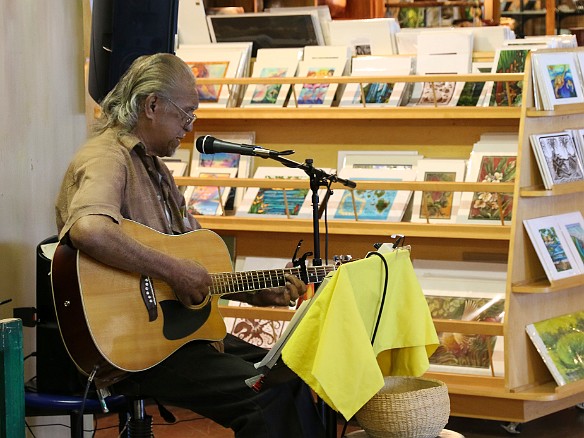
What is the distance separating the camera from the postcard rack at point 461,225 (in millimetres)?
3725

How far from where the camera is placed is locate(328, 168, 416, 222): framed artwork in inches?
160

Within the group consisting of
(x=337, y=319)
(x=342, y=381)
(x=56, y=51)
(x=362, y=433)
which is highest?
(x=56, y=51)

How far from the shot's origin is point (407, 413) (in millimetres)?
2471

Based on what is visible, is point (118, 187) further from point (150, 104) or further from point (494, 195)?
point (494, 195)

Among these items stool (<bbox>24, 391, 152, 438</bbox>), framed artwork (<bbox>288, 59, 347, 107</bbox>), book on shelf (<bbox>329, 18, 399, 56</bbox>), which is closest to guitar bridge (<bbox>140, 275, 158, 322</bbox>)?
stool (<bbox>24, 391, 152, 438</bbox>)

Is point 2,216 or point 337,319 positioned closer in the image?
point 337,319

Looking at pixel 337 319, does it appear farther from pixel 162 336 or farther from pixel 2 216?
pixel 2 216

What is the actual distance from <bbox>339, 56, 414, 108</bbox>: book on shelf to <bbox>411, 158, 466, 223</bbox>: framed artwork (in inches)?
11.9

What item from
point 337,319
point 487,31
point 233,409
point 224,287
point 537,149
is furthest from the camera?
point 487,31

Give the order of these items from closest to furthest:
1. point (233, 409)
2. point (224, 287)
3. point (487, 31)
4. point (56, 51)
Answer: point (233, 409) → point (224, 287) → point (56, 51) → point (487, 31)

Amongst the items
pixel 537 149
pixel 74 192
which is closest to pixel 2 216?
pixel 74 192

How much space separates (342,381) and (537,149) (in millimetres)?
1680

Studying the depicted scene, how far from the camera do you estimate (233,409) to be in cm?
253

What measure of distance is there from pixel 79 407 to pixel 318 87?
203cm
